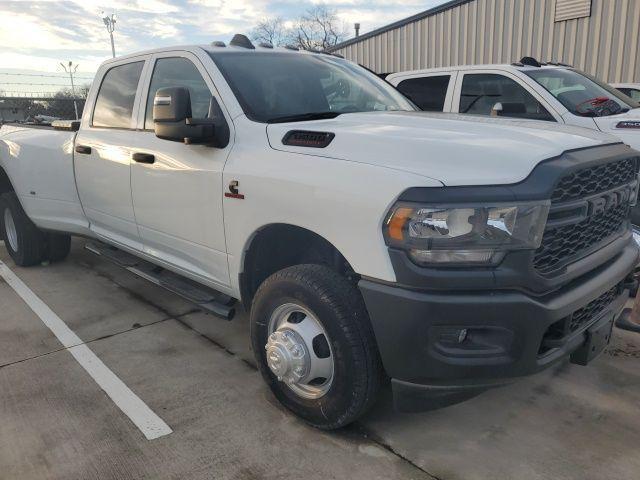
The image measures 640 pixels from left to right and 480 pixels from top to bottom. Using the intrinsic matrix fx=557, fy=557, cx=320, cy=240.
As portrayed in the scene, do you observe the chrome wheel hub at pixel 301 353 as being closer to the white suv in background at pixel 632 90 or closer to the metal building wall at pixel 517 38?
the white suv in background at pixel 632 90

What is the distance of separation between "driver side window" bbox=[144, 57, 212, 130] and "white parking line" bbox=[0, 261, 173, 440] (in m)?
1.61

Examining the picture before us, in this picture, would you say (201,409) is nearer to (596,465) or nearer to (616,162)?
(596,465)

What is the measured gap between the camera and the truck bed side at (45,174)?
4.88 metres

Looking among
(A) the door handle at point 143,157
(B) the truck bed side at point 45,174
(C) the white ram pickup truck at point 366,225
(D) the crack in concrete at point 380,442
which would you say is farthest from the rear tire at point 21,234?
(D) the crack in concrete at point 380,442

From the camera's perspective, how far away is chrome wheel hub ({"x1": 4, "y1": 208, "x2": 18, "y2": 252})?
19.5 feet

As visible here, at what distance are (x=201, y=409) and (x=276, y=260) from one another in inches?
35.9

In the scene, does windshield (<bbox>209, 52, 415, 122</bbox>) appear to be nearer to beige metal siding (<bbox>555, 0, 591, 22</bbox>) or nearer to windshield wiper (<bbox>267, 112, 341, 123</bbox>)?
windshield wiper (<bbox>267, 112, 341, 123</bbox>)

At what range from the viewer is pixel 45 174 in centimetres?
515

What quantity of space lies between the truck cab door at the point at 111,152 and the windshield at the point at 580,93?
169 inches

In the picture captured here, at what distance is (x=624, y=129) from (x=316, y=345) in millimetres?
4562

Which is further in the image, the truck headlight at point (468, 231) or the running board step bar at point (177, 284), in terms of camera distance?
the running board step bar at point (177, 284)

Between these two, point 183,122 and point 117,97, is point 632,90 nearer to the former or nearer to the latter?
point 117,97

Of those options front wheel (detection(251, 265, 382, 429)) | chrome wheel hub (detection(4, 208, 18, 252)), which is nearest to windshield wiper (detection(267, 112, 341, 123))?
front wheel (detection(251, 265, 382, 429))

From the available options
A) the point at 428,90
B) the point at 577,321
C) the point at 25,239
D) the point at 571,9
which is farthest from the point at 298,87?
the point at 571,9
